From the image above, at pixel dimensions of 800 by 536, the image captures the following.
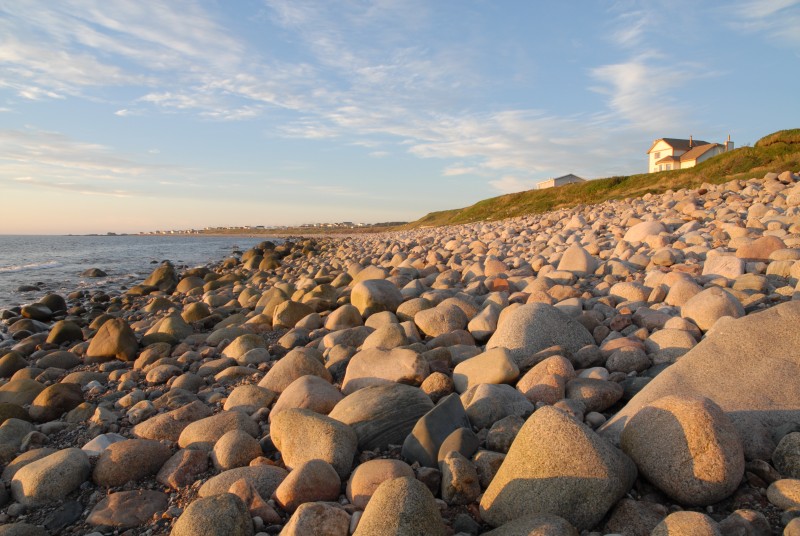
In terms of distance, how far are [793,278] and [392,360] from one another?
397 centimetres

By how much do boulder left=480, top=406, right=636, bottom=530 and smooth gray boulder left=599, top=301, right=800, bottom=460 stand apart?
0.42 metres

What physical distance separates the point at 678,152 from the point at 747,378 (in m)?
48.6

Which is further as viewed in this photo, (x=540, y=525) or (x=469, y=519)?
(x=469, y=519)

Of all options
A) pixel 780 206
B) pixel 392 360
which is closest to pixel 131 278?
pixel 392 360

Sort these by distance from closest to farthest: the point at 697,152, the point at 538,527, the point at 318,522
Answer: the point at 538,527 < the point at 318,522 < the point at 697,152

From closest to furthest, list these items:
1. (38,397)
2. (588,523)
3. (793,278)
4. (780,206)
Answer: (588,523) → (38,397) → (793,278) → (780,206)

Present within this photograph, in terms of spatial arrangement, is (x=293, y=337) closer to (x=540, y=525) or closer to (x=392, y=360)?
(x=392, y=360)

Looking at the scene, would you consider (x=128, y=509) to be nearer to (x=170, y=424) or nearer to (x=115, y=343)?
(x=170, y=424)

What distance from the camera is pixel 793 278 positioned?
4902 mm

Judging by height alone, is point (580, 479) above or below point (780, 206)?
below

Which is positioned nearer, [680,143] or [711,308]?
[711,308]

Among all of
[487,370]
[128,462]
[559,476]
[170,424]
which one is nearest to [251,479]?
[128,462]

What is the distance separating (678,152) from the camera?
4462 cm

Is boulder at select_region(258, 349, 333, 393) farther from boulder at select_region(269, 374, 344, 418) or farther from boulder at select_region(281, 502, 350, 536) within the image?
boulder at select_region(281, 502, 350, 536)
